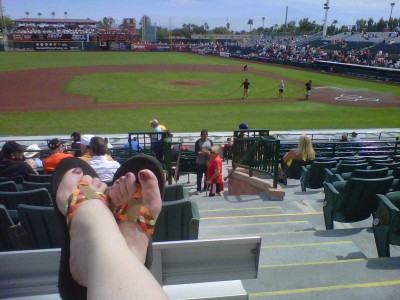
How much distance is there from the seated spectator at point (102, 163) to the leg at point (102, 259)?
1.96 metres

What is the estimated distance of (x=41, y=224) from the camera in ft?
10.7

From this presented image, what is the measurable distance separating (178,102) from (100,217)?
21.6m

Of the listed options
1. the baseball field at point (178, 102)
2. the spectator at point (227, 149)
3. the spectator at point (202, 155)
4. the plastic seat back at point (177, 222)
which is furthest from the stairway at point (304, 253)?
the baseball field at point (178, 102)

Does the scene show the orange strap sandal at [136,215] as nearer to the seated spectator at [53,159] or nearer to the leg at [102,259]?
the leg at [102,259]

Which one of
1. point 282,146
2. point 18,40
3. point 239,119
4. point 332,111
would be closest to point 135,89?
point 239,119

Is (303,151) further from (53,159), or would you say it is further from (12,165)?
(12,165)

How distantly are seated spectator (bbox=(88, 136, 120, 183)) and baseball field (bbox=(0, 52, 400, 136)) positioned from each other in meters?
12.1

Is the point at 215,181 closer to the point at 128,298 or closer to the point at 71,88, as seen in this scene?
the point at 128,298

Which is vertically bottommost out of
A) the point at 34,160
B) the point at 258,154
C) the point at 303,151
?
the point at 34,160

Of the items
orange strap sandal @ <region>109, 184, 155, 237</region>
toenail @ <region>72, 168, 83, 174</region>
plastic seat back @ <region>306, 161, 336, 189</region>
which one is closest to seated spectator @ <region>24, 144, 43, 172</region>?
toenail @ <region>72, 168, 83, 174</region>

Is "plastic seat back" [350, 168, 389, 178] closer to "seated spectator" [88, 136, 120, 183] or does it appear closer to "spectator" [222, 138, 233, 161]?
"seated spectator" [88, 136, 120, 183]

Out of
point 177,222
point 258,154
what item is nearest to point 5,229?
point 177,222

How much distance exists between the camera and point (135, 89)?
90.9ft

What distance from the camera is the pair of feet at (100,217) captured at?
5.87 feet
